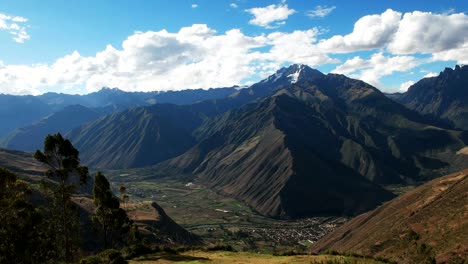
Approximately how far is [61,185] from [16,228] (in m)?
18.3

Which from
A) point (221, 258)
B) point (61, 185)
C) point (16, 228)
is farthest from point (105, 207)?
point (221, 258)

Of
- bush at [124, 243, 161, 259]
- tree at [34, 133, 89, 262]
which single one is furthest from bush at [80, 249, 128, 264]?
tree at [34, 133, 89, 262]

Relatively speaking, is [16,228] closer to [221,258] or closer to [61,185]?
[61,185]

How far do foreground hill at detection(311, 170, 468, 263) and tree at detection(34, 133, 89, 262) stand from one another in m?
51.2

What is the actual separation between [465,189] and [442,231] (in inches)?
1260

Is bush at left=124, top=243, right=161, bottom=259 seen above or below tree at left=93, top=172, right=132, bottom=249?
below

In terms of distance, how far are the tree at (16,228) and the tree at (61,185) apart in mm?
10703

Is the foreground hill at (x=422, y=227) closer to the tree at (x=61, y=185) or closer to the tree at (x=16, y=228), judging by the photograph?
the tree at (x=16, y=228)

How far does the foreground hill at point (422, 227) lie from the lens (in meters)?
104

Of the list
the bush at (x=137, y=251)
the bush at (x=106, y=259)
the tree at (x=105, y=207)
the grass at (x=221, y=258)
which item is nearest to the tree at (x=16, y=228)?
the bush at (x=106, y=259)

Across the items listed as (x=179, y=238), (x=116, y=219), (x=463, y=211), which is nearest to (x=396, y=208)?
(x=463, y=211)

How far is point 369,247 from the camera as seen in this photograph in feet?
458

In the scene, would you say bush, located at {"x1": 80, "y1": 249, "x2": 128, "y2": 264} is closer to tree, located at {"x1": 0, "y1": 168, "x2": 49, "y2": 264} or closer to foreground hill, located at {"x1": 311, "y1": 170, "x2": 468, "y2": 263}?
tree, located at {"x1": 0, "y1": 168, "x2": 49, "y2": 264}

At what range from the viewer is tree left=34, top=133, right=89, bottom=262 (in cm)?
6506
